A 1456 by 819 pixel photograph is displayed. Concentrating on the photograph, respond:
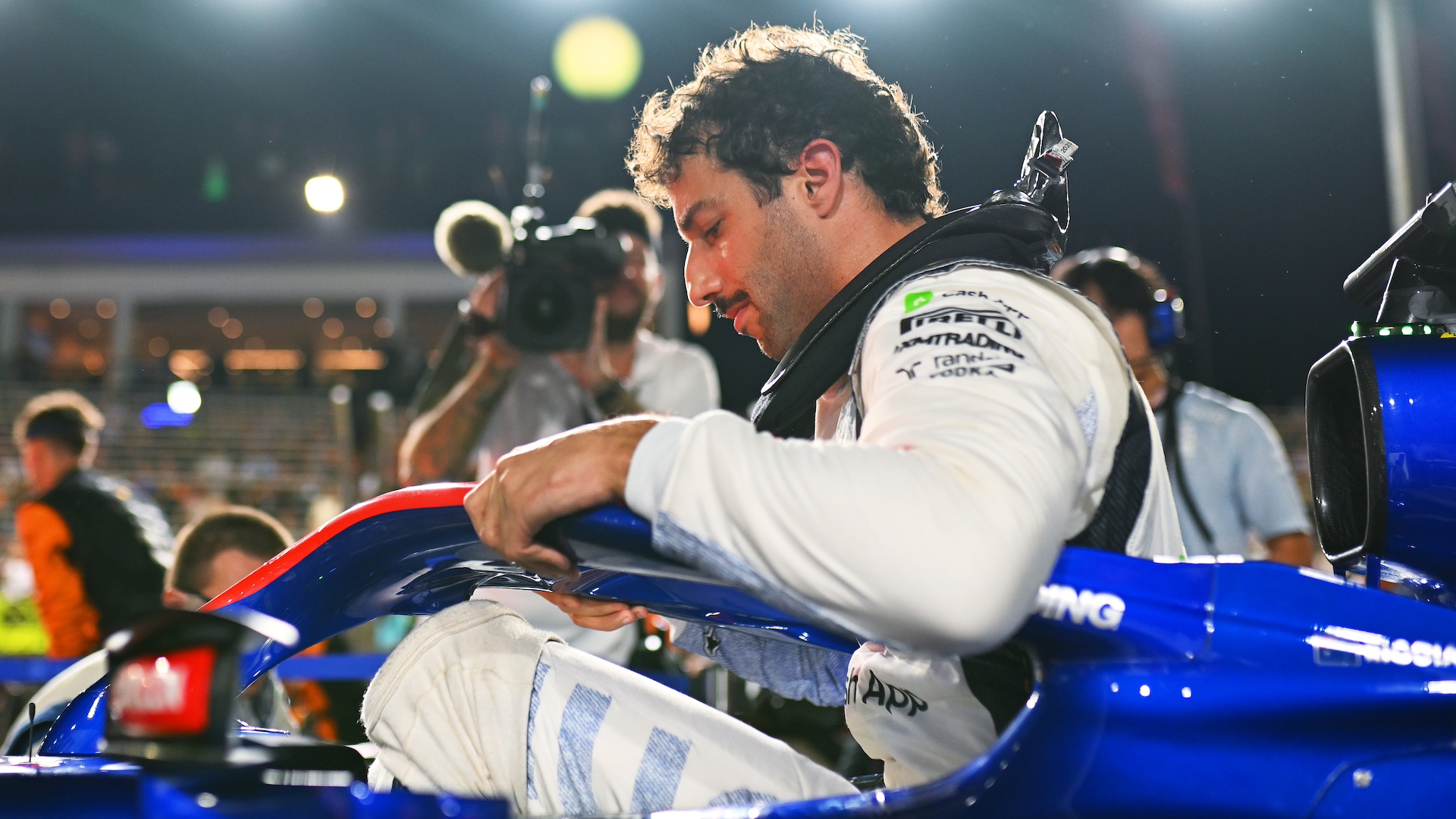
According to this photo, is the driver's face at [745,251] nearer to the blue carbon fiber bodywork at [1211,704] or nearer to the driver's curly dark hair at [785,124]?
the driver's curly dark hair at [785,124]

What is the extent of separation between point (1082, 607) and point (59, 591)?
416 centimetres

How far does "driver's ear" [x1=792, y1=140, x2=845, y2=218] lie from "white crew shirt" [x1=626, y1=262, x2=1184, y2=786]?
475 mm

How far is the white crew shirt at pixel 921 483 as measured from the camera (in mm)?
866

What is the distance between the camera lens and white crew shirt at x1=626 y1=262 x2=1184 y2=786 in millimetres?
866

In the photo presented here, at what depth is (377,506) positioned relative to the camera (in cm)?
127

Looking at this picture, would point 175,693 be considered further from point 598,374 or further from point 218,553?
point 598,374

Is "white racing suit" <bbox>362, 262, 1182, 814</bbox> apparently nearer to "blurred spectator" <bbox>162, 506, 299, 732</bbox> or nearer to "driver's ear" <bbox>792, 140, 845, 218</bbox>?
"driver's ear" <bbox>792, 140, 845, 218</bbox>

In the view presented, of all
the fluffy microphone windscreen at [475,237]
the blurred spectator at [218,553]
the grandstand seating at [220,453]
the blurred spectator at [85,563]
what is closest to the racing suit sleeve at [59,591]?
the blurred spectator at [85,563]

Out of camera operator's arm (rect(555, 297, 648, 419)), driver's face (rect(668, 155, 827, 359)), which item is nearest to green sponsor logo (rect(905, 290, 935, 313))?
driver's face (rect(668, 155, 827, 359))

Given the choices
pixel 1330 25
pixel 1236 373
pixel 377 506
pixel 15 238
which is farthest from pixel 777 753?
pixel 15 238

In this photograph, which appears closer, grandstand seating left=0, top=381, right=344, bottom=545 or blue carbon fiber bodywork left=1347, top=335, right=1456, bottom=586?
blue carbon fiber bodywork left=1347, top=335, right=1456, bottom=586

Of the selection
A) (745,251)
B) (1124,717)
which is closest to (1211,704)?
(1124,717)

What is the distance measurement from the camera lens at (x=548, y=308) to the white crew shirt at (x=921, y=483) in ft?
7.53

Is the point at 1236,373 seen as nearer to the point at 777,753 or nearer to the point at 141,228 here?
the point at 777,753
